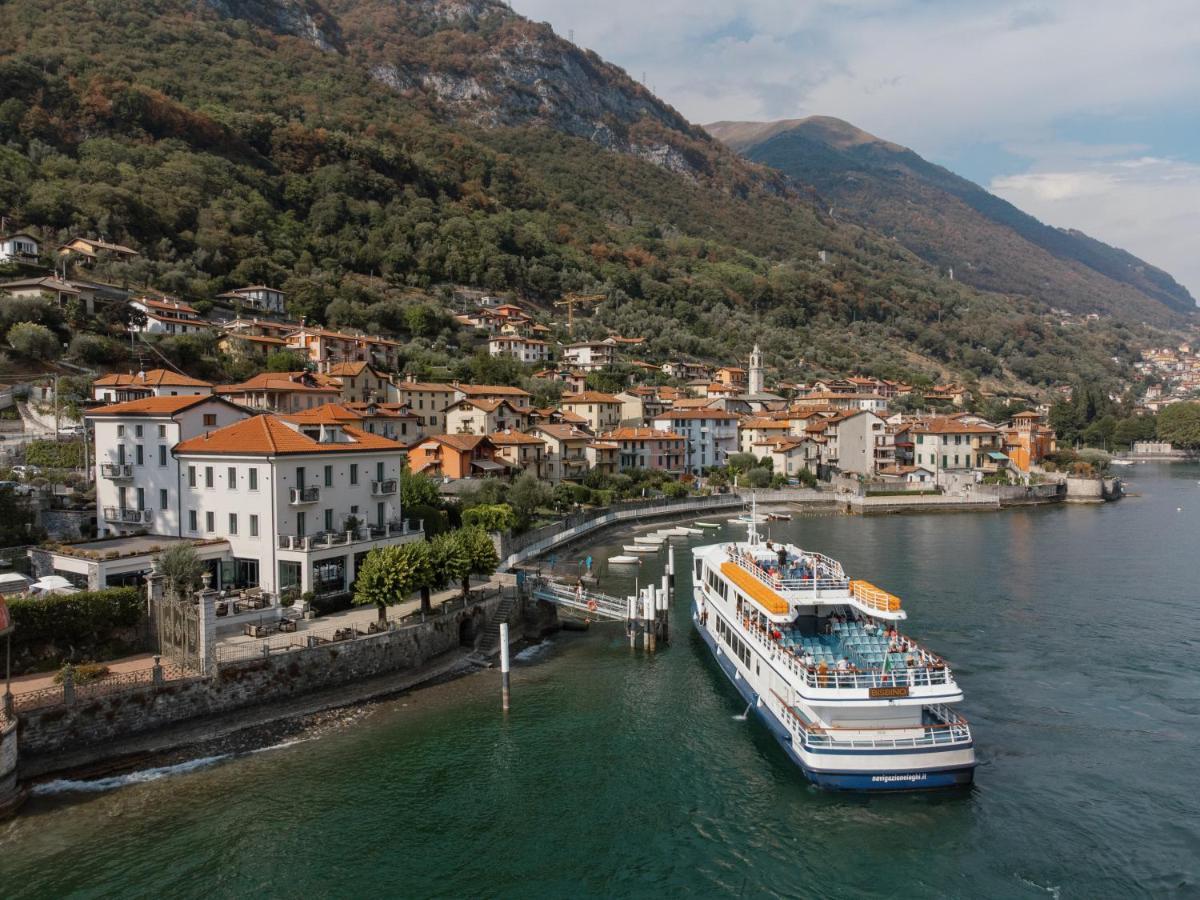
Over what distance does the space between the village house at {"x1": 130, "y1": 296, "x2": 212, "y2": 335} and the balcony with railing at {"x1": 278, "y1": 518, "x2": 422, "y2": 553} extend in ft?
150

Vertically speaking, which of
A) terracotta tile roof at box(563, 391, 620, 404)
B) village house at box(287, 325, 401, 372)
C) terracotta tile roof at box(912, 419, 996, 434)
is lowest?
terracotta tile roof at box(912, 419, 996, 434)

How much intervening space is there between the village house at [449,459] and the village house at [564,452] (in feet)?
37.3

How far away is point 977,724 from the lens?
26766mm

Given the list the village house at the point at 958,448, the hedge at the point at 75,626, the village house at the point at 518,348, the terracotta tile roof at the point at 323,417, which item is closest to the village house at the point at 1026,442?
the village house at the point at 958,448

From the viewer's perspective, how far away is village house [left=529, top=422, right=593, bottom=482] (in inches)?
2798

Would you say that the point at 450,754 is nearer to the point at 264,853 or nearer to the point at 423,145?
the point at 264,853

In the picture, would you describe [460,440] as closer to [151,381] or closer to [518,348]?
[151,381]

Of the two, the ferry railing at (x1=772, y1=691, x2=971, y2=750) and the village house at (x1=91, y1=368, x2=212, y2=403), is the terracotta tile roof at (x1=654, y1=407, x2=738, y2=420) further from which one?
the ferry railing at (x1=772, y1=691, x2=971, y2=750)

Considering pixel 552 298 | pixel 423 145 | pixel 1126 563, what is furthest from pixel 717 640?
pixel 423 145

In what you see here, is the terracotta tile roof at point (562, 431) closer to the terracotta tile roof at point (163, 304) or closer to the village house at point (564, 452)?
the village house at point (564, 452)

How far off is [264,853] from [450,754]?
6.20m

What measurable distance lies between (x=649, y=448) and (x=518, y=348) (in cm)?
3432

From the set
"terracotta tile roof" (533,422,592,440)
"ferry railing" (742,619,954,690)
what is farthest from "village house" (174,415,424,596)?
"terracotta tile roof" (533,422,592,440)

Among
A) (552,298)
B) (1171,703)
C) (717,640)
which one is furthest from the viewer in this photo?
(552,298)
